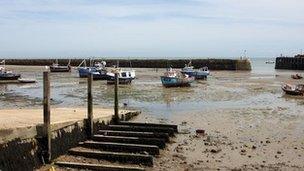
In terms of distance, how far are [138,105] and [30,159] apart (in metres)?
18.4

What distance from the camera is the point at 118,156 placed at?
1603 cm

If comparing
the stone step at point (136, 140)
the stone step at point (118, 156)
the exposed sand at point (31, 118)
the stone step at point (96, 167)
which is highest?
the exposed sand at point (31, 118)

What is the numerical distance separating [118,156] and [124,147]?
1.02m

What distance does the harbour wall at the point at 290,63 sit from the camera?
104m

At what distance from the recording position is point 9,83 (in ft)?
182

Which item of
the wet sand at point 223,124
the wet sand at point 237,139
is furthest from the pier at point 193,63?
the wet sand at point 237,139

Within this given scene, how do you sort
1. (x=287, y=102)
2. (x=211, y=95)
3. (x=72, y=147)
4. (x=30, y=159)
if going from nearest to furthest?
(x=30, y=159)
(x=72, y=147)
(x=287, y=102)
(x=211, y=95)

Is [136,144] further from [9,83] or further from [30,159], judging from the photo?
[9,83]

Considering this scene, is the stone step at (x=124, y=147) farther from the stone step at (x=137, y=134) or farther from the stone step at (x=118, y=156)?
the stone step at (x=137, y=134)

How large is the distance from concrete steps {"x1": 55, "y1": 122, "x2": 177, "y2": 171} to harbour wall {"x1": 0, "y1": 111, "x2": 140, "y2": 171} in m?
0.39

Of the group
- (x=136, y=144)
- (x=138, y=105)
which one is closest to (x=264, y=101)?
(x=138, y=105)

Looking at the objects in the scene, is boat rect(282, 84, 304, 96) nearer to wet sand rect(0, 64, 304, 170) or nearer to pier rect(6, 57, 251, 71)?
wet sand rect(0, 64, 304, 170)

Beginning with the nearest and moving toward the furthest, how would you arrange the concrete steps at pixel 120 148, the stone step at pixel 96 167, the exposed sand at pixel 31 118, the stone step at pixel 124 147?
the stone step at pixel 96 167 < the exposed sand at pixel 31 118 < the concrete steps at pixel 120 148 < the stone step at pixel 124 147

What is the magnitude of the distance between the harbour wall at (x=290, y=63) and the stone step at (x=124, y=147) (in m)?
91.6
